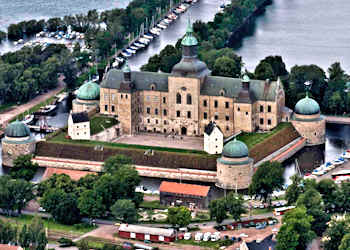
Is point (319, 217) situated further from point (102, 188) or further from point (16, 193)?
point (16, 193)

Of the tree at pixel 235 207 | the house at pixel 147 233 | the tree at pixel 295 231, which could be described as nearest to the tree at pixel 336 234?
the tree at pixel 295 231

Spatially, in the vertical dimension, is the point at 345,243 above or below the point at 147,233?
above

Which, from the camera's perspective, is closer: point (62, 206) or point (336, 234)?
point (336, 234)

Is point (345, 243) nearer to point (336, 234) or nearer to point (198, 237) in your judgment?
point (336, 234)

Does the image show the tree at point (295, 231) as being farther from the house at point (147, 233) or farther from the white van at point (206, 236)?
the house at point (147, 233)

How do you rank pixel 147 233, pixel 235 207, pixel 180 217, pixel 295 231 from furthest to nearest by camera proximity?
1. pixel 235 207
2. pixel 180 217
3. pixel 147 233
4. pixel 295 231

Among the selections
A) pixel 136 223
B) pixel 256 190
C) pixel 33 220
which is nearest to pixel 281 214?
pixel 256 190

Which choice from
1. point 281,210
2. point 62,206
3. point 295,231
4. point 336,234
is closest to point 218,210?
point 281,210
